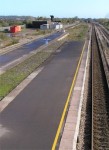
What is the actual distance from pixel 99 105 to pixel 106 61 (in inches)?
716

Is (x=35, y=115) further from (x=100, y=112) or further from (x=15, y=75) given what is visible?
(x=15, y=75)

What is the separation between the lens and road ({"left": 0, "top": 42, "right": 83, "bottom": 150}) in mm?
12922

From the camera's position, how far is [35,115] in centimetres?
1616

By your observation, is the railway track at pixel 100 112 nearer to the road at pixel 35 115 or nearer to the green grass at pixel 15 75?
the road at pixel 35 115

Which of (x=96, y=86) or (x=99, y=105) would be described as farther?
(x=96, y=86)

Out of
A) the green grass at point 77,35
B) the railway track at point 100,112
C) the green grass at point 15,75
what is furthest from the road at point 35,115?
the green grass at point 77,35

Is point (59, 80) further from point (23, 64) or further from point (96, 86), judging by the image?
point (23, 64)

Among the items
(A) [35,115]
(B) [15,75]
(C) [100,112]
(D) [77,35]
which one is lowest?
(D) [77,35]

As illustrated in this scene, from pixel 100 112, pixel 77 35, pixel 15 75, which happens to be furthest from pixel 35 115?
pixel 77 35

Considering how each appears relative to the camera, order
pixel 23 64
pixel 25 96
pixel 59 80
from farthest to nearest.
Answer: pixel 23 64 < pixel 59 80 < pixel 25 96

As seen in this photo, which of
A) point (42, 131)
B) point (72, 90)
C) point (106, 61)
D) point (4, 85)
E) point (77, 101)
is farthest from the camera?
point (106, 61)

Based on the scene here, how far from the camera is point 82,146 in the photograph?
13195 mm

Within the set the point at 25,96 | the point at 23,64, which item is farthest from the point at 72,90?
the point at 23,64

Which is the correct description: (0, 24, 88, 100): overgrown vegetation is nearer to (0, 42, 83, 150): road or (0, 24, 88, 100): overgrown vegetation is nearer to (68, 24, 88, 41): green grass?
(0, 42, 83, 150): road
